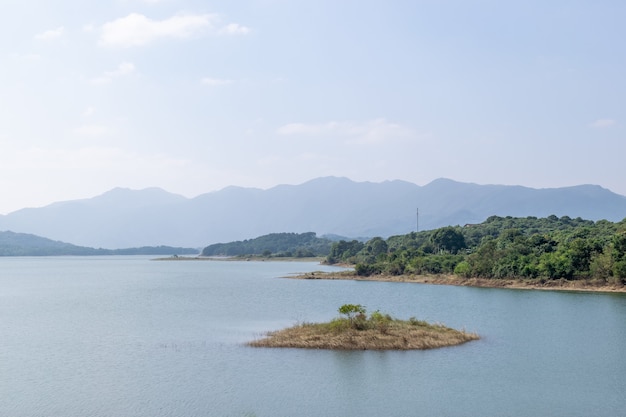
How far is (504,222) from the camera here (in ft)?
471

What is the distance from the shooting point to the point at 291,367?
3206cm

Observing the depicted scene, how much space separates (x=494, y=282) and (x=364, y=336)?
5324 centimetres

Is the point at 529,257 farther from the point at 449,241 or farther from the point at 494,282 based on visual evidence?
the point at 449,241

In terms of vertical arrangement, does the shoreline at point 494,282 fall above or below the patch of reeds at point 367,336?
above

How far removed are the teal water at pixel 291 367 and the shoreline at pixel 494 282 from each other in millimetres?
17696

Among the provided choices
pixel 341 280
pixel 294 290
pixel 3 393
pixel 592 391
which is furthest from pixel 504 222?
pixel 3 393

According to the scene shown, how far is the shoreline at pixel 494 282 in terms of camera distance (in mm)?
74188

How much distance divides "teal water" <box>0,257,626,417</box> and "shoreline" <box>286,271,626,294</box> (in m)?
17.7

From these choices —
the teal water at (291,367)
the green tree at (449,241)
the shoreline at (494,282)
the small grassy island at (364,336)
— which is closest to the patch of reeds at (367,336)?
the small grassy island at (364,336)

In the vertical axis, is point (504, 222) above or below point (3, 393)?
above

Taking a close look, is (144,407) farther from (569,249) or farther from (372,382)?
(569,249)

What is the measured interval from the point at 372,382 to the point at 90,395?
12.8m

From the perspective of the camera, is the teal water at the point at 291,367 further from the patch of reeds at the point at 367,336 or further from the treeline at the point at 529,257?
the treeline at the point at 529,257

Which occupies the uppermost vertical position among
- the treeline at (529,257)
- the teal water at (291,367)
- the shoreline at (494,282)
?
the treeline at (529,257)
